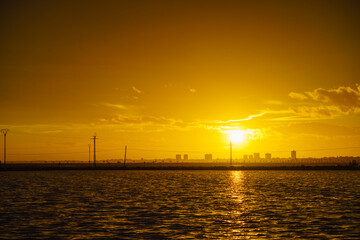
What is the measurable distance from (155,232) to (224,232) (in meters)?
6.32

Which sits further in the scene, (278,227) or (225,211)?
(225,211)

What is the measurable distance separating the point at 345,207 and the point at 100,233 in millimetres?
35400

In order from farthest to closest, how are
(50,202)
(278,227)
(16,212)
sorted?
1. (50,202)
2. (16,212)
3. (278,227)

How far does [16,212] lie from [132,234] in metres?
21.6

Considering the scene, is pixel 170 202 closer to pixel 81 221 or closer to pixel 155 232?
pixel 81 221

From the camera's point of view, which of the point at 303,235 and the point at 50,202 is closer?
the point at 303,235

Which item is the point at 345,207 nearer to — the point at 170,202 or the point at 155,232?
the point at 170,202

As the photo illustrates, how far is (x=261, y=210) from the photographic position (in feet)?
180

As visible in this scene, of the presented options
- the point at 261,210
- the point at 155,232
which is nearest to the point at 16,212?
the point at 155,232

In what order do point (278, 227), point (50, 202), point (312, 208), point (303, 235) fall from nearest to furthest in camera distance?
point (303, 235) < point (278, 227) < point (312, 208) < point (50, 202)

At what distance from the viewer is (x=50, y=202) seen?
64062 millimetres

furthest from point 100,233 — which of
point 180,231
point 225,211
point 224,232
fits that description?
point 225,211

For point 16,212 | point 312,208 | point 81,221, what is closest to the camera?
point 81,221

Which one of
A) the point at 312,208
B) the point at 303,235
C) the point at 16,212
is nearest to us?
the point at 303,235
